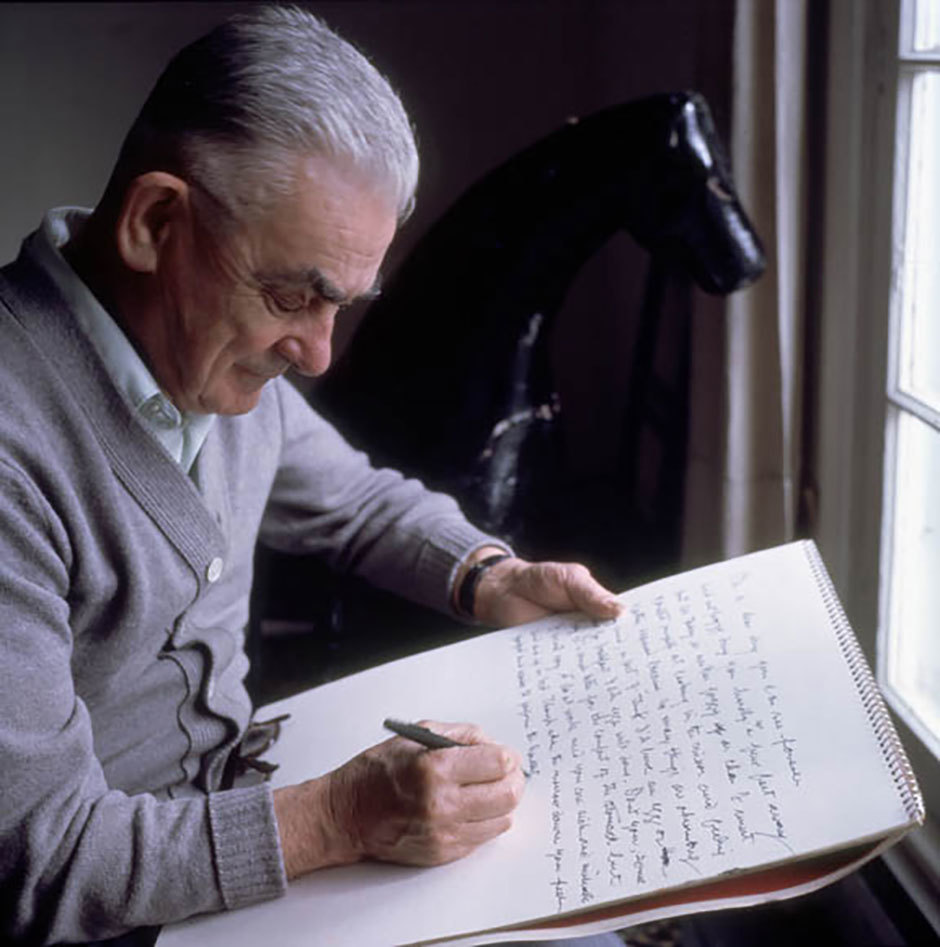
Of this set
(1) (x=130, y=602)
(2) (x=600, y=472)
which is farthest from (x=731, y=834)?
(2) (x=600, y=472)

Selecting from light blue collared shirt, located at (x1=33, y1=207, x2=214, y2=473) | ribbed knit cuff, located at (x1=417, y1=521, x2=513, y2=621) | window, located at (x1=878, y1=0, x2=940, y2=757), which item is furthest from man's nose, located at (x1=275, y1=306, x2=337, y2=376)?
window, located at (x1=878, y1=0, x2=940, y2=757)

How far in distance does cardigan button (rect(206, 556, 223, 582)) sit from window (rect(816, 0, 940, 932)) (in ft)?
2.61

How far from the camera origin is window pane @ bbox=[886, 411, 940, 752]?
143 cm

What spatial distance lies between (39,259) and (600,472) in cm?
215

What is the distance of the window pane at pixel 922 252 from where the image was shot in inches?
52.8

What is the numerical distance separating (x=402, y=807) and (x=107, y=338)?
1.39 feet

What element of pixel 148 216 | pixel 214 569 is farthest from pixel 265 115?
pixel 214 569

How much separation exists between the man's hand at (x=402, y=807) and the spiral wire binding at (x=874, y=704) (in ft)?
0.86

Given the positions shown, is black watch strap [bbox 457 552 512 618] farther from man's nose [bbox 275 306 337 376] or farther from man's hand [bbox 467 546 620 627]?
man's nose [bbox 275 306 337 376]

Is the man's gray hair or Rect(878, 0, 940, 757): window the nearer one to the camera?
the man's gray hair

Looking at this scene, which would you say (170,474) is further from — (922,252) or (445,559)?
(922,252)

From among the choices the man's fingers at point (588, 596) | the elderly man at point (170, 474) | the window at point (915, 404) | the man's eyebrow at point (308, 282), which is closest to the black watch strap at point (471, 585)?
the man's fingers at point (588, 596)

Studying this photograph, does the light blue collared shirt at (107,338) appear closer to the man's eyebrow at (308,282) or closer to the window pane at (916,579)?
the man's eyebrow at (308,282)

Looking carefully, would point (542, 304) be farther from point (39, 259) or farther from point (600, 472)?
point (600, 472)
